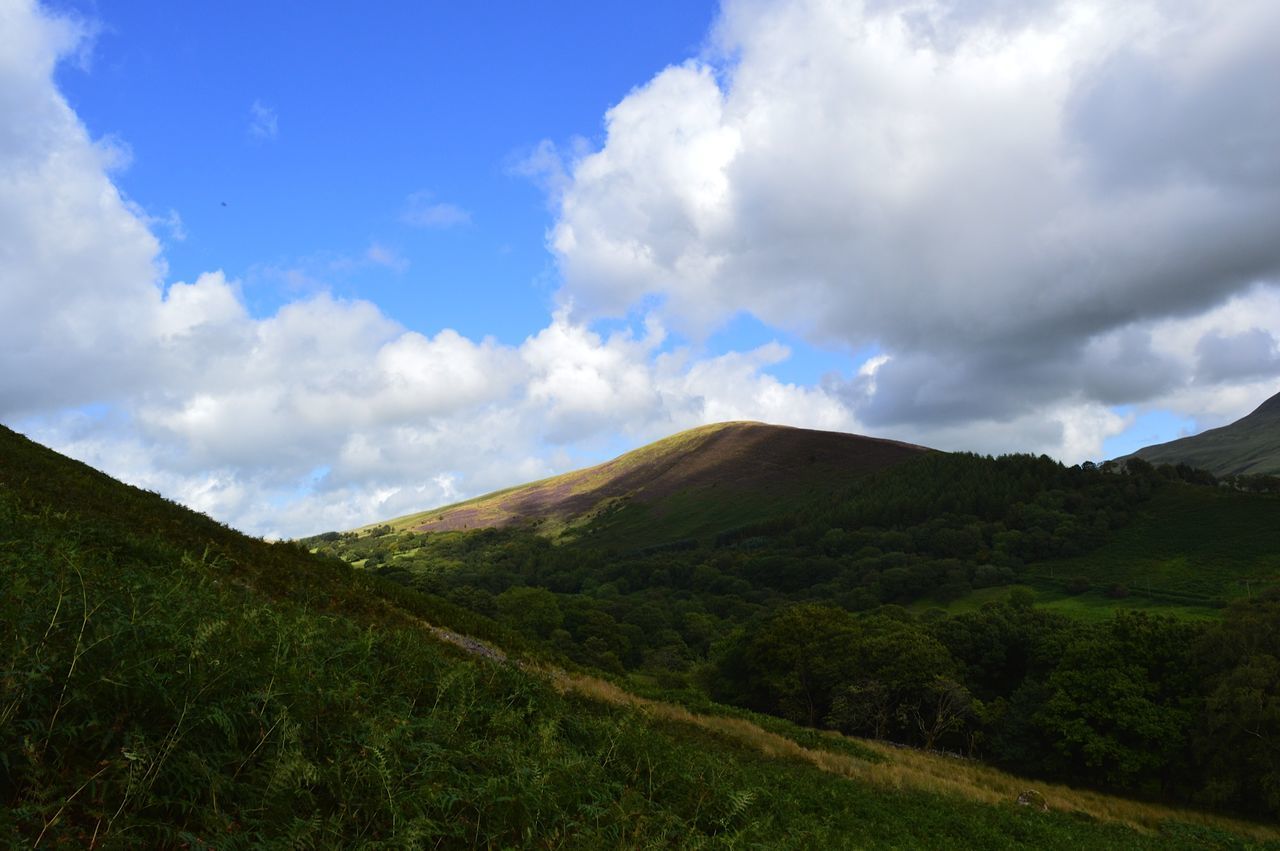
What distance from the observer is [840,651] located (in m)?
69.1

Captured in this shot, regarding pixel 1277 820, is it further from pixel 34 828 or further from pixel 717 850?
pixel 34 828

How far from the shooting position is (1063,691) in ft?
192

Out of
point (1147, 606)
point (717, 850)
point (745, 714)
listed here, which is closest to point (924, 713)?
point (745, 714)

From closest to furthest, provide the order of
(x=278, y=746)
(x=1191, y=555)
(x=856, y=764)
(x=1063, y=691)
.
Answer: (x=278, y=746)
(x=856, y=764)
(x=1063, y=691)
(x=1191, y=555)

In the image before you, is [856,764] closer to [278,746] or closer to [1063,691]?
[278,746]

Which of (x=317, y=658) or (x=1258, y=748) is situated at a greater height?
(x=317, y=658)

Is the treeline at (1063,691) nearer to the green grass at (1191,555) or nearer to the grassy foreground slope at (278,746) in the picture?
the grassy foreground slope at (278,746)

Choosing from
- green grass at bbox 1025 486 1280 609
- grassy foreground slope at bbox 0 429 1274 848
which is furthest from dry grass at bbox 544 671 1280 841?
green grass at bbox 1025 486 1280 609

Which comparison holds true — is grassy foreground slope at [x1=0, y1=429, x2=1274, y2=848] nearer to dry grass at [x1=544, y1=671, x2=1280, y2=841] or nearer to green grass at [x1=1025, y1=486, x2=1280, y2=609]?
dry grass at [x1=544, y1=671, x2=1280, y2=841]

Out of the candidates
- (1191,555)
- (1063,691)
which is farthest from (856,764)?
(1191,555)

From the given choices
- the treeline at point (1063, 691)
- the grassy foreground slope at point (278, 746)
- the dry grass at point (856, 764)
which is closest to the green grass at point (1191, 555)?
the treeline at point (1063, 691)

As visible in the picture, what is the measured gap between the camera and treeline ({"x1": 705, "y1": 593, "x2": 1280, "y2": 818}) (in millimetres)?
48531

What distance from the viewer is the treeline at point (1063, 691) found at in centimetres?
4853

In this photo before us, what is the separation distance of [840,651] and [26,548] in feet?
225
